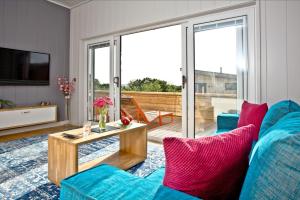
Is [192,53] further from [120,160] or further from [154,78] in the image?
[154,78]

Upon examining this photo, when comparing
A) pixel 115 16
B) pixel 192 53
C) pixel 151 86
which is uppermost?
pixel 115 16

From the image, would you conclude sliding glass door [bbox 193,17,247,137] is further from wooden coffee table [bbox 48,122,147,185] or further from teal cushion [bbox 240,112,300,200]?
teal cushion [bbox 240,112,300,200]

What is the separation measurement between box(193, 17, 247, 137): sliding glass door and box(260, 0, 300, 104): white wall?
0.27m

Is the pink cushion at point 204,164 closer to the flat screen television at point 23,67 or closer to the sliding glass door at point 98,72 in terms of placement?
the sliding glass door at point 98,72

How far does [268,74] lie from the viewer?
2693 mm

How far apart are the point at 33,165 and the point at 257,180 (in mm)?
2559

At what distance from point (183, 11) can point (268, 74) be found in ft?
5.33

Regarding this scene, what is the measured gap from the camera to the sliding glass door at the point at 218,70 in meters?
2.96

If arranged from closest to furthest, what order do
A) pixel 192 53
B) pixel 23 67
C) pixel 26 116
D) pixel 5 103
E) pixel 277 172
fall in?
pixel 277 172, pixel 192 53, pixel 5 103, pixel 26 116, pixel 23 67

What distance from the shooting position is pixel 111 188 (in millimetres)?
758

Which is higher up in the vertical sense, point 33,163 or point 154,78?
point 154,78

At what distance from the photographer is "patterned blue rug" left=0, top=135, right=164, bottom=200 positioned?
1.82 m

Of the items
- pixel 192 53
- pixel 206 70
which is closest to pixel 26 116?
pixel 192 53

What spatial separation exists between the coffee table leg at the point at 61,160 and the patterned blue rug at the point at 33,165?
0.10 metres
